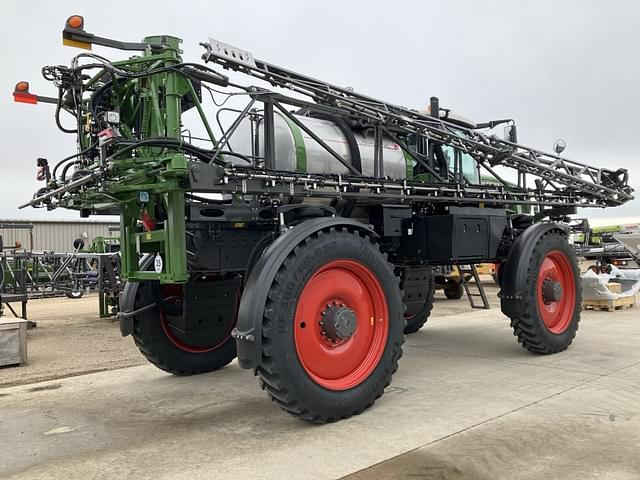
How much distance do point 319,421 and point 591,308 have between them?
30.0ft

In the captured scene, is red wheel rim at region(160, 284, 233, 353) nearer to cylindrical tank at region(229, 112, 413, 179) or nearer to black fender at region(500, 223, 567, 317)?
cylindrical tank at region(229, 112, 413, 179)

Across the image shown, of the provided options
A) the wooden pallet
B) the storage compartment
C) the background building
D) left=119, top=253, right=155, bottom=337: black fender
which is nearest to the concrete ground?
left=119, top=253, right=155, bottom=337: black fender

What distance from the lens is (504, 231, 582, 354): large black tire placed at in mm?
6535

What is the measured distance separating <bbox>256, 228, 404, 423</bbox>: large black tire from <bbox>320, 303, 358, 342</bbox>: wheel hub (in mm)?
18

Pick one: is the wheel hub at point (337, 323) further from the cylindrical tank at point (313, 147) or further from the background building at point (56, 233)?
the background building at point (56, 233)

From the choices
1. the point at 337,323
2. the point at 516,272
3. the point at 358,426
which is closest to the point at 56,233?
the point at 516,272

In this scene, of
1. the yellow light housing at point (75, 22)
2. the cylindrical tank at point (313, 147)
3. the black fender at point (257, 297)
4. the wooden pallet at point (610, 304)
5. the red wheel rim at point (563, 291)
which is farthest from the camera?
the wooden pallet at point (610, 304)

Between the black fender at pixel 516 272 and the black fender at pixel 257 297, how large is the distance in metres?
3.05

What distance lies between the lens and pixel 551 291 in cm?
679

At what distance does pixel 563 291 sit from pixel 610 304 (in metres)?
4.82

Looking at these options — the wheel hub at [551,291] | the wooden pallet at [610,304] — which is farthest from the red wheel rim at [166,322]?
the wooden pallet at [610,304]

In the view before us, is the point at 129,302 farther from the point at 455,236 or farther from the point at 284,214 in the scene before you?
the point at 455,236

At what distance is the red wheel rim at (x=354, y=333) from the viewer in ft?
14.7

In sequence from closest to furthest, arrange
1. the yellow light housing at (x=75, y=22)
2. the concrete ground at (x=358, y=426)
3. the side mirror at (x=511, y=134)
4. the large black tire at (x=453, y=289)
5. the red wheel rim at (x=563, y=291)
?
the concrete ground at (x=358, y=426) < the yellow light housing at (x=75, y=22) < the red wheel rim at (x=563, y=291) < the side mirror at (x=511, y=134) < the large black tire at (x=453, y=289)
